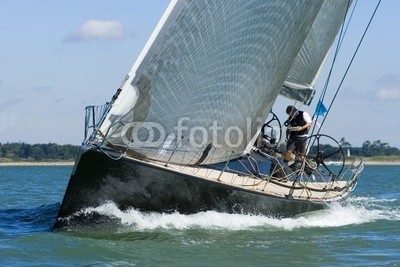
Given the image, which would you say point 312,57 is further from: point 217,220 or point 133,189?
point 133,189

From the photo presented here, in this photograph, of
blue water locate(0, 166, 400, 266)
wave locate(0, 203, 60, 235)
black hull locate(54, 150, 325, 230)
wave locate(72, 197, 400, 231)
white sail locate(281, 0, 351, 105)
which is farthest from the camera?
white sail locate(281, 0, 351, 105)

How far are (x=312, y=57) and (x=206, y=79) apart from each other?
571 cm

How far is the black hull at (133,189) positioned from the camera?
538 inches

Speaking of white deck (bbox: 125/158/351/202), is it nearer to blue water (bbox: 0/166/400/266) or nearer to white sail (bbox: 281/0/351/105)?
blue water (bbox: 0/166/400/266)

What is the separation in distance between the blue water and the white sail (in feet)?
10.6

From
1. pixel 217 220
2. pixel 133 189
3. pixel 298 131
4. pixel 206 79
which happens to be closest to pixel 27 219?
pixel 133 189

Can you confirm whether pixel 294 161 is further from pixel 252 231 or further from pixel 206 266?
pixel 206 266

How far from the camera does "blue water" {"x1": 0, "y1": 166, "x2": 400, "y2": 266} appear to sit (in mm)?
11945

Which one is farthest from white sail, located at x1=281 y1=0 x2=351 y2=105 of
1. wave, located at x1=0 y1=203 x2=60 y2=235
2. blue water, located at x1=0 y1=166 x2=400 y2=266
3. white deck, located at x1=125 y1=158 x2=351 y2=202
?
wave, located at x1=0 y1=203 x2=60 y2=235

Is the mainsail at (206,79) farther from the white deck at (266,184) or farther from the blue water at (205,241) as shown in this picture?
the blue water at (205,241)

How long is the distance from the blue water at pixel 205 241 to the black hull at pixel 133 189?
0.45 feet

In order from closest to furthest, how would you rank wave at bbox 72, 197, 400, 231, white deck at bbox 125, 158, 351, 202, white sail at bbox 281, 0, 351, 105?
wave at bbox 72, 197, 400, 231 < white deck at bbox 125, 158, 351, 202 < white sail at bbox 281, 0, 351, 105

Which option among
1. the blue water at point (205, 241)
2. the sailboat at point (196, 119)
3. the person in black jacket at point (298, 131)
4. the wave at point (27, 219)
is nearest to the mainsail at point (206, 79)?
the sailboat at point (196, 119)

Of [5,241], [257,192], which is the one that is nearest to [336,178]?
[257,192]
